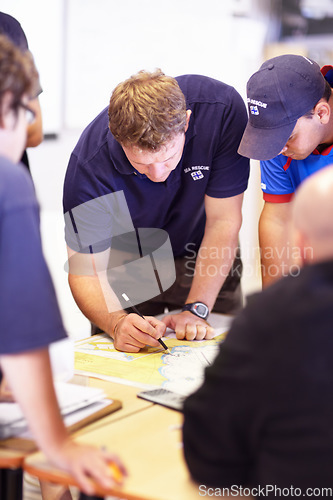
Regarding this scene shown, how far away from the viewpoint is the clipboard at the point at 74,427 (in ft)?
3.50

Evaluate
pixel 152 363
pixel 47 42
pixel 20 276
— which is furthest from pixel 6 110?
pixel 47 42

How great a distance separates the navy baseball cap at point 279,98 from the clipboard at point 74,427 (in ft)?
3.05

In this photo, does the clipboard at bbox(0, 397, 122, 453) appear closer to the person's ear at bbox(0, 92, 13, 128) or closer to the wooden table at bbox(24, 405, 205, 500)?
the wooden table at bbox(24, 405, 205, 500)

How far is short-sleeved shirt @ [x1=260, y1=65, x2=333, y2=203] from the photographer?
1.94 meters

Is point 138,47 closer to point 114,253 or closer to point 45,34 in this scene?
point 45,34

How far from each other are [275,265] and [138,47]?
2412mm

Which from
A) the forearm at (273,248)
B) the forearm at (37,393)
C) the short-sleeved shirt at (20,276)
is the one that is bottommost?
the forearm at (273,248)

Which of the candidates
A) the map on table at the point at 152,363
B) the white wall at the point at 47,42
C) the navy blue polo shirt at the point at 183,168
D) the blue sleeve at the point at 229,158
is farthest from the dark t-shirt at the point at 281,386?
the white wall at the point at 47,42

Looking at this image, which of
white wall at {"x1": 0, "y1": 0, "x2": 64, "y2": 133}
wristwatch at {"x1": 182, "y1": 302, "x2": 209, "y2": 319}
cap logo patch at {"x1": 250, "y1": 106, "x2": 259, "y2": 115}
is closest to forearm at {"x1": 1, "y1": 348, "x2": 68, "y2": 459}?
wristwatch at {"x1": 182, "y1": 302, "x2": 209, "y2": 319}

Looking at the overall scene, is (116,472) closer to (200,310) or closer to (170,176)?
(200,310)

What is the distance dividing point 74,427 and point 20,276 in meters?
0.37

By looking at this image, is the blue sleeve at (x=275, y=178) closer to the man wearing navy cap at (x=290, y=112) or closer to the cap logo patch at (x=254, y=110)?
the man wearing navy cap at (x=290, y=112)

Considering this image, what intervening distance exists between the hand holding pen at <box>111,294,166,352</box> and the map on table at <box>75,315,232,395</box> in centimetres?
2

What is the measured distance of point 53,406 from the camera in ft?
3.12
